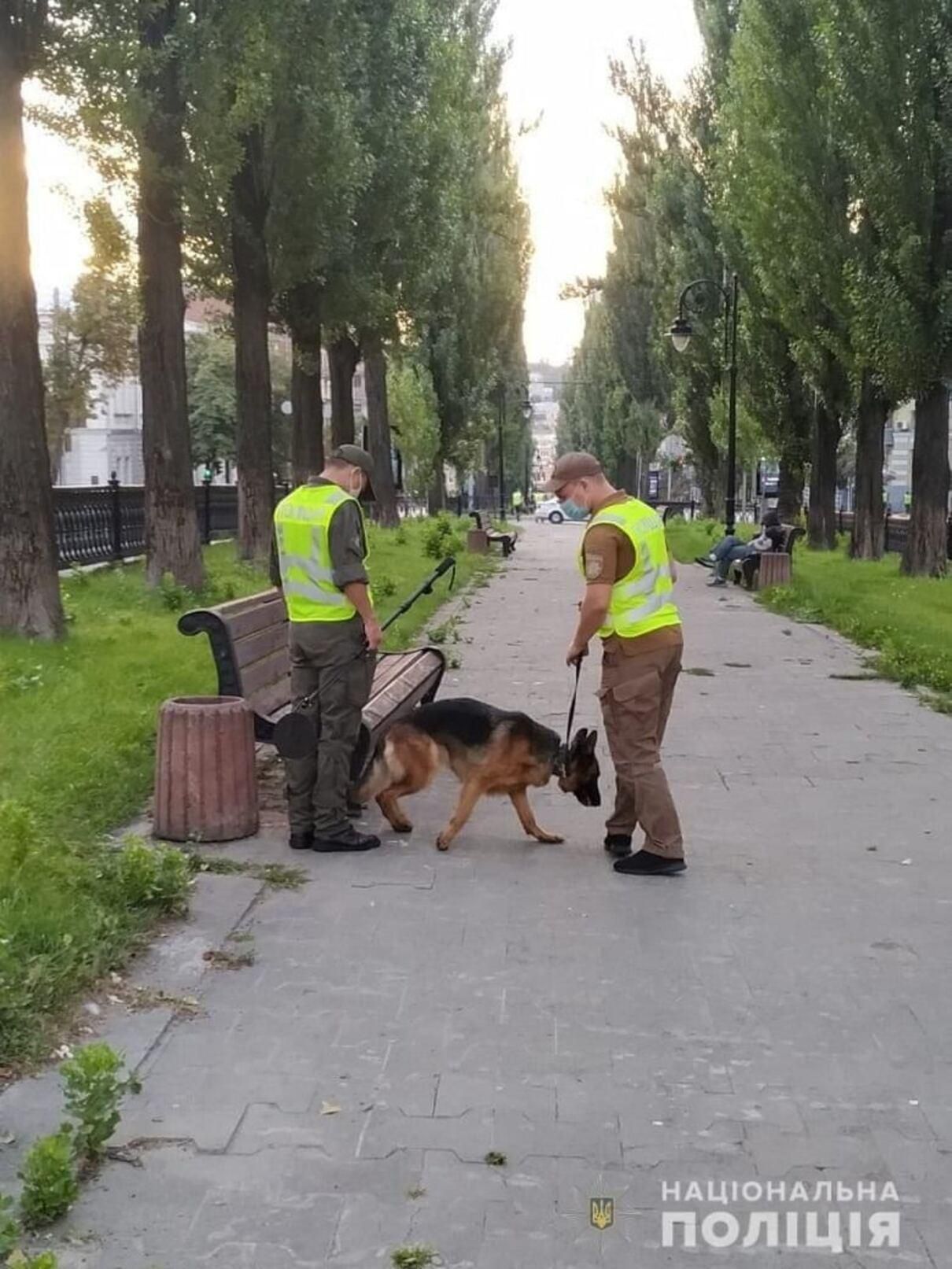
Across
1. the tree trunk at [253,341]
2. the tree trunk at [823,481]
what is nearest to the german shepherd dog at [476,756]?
the tree trunk at [253,341]

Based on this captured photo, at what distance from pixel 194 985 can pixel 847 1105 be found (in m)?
2.14

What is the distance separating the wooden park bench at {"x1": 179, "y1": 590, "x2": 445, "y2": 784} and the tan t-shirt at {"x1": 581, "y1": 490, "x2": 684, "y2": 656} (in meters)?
1.44

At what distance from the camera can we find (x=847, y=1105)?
12.7 feet

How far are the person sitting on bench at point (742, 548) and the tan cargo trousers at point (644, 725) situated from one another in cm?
1600

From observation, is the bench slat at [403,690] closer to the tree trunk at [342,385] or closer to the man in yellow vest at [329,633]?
the man in yellow vest at [329,633]

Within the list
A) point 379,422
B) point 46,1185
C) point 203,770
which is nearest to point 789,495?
point 379,422

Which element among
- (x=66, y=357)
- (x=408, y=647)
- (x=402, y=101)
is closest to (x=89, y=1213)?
(x=408, y=647)

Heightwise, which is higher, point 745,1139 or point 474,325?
point 474,325

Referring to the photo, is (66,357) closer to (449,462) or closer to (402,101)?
(449,462)

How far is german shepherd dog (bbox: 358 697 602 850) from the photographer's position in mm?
6430

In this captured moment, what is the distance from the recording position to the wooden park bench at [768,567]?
21062mm

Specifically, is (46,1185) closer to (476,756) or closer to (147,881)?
(147,881)

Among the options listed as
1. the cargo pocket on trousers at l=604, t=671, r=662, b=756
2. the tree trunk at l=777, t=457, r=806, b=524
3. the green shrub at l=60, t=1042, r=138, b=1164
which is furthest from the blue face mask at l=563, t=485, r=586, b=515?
the tree trunk at l=777, t=457, r=806, b=524

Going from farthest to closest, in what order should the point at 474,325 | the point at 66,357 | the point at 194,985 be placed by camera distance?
the point at 66,357, the point at 474,325, the point at 194,985
